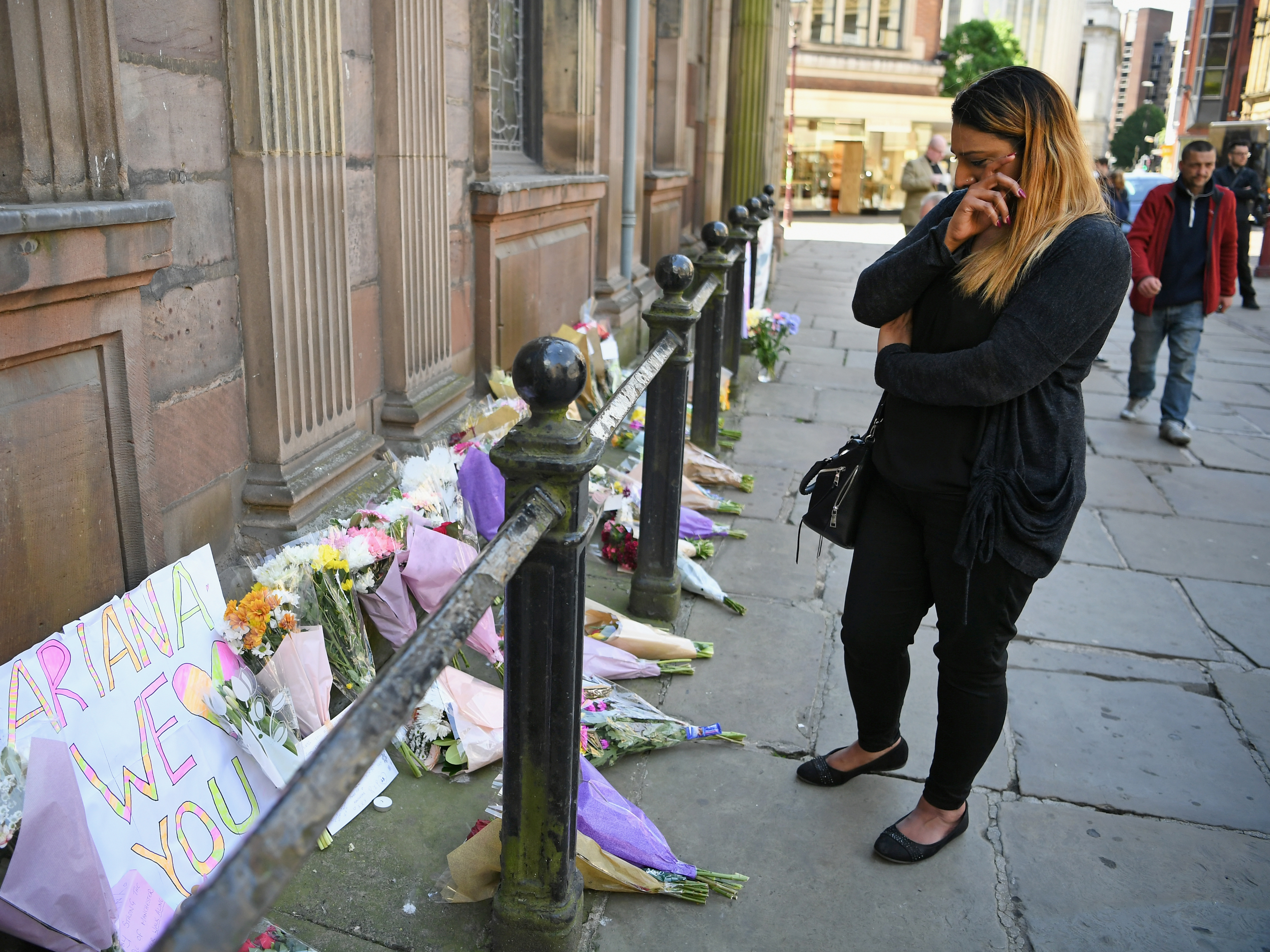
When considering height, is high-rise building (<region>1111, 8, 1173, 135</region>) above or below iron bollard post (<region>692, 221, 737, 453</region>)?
above

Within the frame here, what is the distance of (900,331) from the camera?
2406mm

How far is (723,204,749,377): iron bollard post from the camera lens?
6.30m

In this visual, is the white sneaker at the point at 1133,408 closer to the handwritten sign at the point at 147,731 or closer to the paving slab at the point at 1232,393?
the paving slab at the point at 1232,393

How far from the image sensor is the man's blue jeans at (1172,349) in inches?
257

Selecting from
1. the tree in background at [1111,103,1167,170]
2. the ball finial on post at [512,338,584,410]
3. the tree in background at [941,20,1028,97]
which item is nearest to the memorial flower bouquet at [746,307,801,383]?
the ball finial on post at [512,338,584,410]

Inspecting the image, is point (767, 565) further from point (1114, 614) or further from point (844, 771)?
point (844, 771)

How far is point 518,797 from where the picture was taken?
2039 mm

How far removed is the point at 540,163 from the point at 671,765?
14.5 feet

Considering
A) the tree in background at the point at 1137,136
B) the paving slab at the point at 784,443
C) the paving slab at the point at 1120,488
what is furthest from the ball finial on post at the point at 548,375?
the tree in background at the point at 1137,136

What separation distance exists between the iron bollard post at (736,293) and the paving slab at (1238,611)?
3.16m

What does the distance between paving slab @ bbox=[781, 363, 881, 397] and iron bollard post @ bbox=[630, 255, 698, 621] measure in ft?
14.1

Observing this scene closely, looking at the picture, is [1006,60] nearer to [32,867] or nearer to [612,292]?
[612,292]

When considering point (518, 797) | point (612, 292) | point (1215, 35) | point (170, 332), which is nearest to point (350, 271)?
point (170, 332)

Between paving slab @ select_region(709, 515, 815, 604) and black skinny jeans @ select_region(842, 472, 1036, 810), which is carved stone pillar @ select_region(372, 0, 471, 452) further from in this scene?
black skinny jeans @ select_region(842, 472, 1036, 810)
